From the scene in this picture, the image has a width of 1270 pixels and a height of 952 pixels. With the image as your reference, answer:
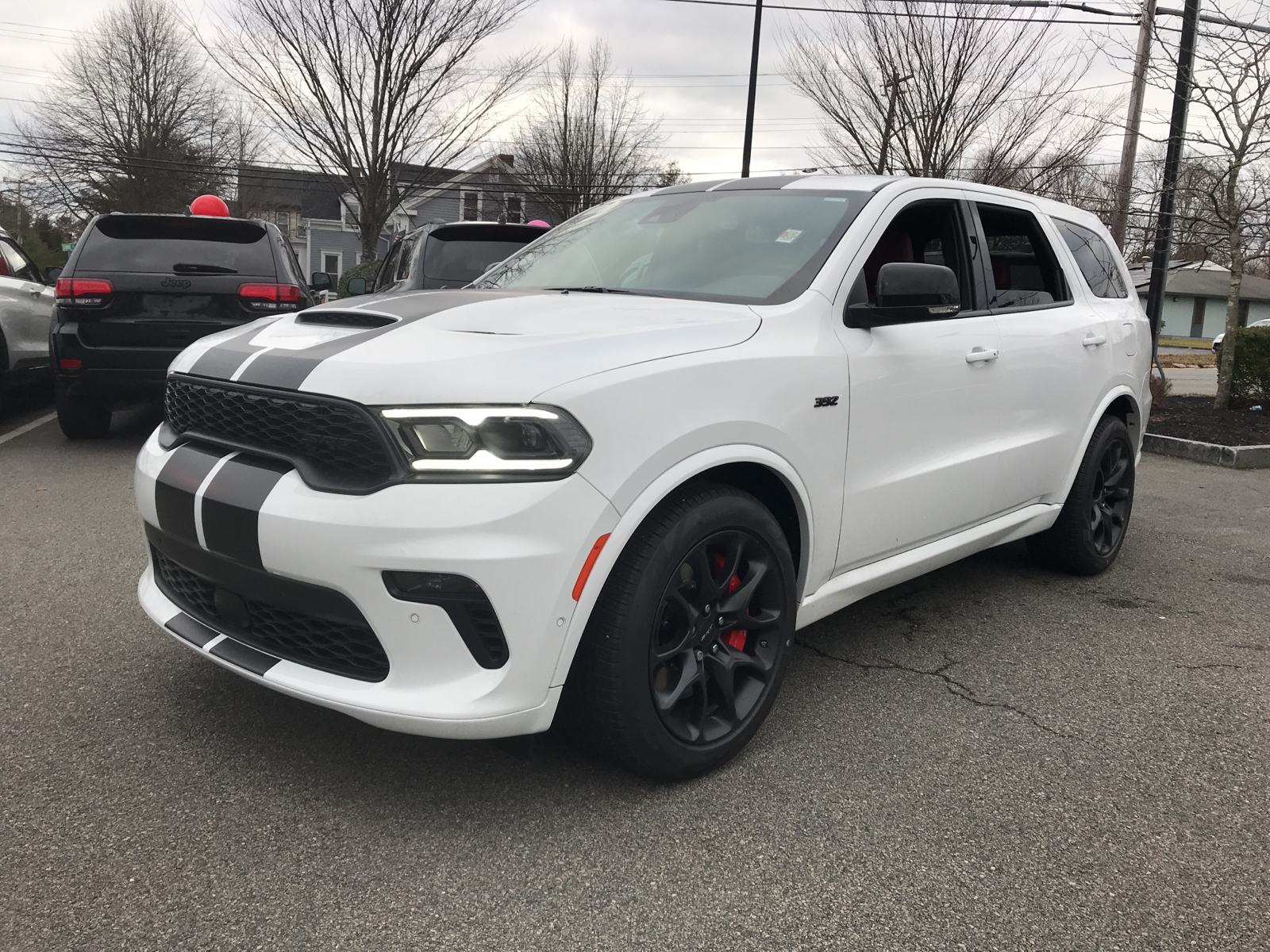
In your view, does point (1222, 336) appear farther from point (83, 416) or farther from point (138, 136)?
point (138, 136)

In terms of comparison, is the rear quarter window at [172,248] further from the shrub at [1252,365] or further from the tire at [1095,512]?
the shrub at [1252,365]

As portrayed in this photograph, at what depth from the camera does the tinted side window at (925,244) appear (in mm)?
3510

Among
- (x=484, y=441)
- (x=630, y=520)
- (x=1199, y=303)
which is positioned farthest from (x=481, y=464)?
(x=1199, y=303)

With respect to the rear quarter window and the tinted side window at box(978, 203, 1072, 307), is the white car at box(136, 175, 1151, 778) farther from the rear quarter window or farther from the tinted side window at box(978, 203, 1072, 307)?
the rear quarter window

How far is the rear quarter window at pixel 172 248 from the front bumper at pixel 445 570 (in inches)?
212

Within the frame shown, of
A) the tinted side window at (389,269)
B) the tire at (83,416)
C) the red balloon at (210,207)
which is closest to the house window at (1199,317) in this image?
the tinted side window at (389,269)

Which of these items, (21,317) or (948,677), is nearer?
(948,677)

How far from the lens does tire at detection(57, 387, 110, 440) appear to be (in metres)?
7.42

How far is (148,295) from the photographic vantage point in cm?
692

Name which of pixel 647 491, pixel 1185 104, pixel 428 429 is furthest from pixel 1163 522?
pixel 1185 104

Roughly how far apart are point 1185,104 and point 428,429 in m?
11.3

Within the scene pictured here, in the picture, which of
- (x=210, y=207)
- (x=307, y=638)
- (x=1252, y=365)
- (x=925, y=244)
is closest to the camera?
(x=307, y=638)

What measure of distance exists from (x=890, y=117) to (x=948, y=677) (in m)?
13.0

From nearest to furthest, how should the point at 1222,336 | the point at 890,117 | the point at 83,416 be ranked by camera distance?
the point at 83,416 → the point at 1222,336 → the point at 890,117
